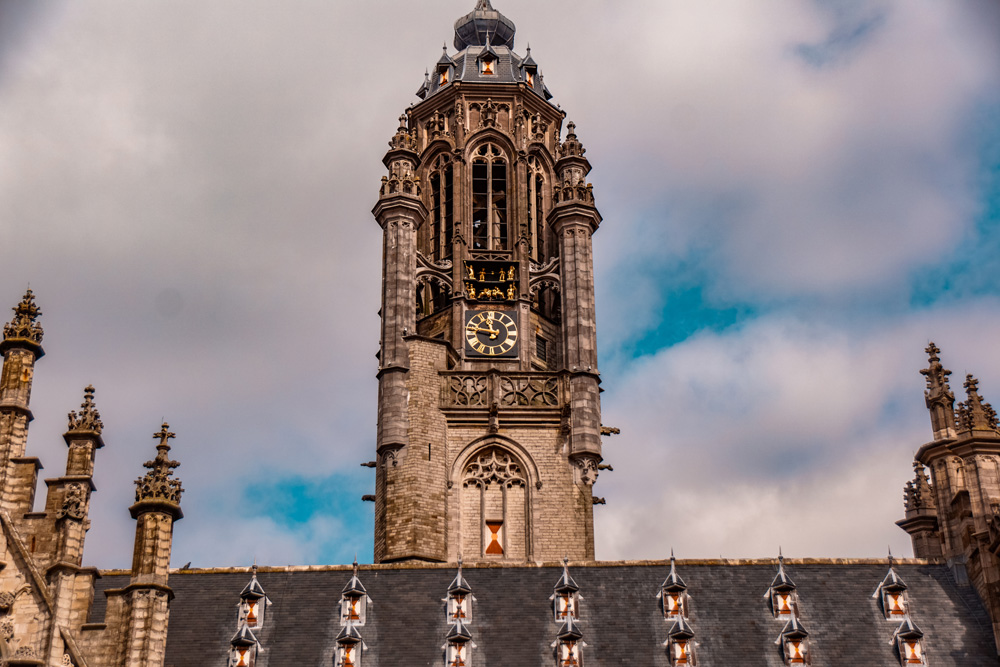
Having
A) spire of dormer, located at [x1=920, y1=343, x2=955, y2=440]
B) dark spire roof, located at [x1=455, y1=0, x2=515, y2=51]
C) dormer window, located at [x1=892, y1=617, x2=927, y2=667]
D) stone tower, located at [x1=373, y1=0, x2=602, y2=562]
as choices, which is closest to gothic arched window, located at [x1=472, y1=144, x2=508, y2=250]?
stone tower, located at [x1=373, y1=0, x2=602, y2=562]

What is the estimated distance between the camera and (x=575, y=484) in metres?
72.1

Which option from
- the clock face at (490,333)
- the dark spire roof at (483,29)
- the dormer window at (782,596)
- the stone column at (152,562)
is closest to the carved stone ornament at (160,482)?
the stone column at (152,562)

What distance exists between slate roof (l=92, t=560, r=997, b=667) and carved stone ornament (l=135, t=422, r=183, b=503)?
4686 millimetres

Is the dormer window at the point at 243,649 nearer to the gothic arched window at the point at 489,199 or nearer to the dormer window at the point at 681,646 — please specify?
the dormer window at the point at 681,646

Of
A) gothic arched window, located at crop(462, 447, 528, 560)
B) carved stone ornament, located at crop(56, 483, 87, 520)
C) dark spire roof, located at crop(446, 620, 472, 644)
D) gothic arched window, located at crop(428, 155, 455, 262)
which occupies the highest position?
gothic arched window, located at crop(428, 155, 455, 262)

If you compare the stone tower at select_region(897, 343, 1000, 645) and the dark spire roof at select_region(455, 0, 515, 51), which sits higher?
the dark spire roof at select_region(455, 0, 515, 51)

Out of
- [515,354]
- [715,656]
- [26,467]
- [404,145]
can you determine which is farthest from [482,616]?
[404,145]

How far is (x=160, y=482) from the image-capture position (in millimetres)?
49844

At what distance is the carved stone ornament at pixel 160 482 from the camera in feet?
163

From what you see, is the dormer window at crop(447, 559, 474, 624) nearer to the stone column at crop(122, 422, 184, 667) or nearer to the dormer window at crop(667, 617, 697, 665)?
the dormer window at crop(667, 617, 697, 665)

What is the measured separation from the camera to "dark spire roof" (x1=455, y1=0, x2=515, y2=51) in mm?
90062

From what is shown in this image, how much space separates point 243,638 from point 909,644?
2040cm

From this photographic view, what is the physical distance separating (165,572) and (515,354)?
99.8 ft

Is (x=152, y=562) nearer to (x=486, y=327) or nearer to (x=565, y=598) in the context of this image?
(x=565, y=598)
